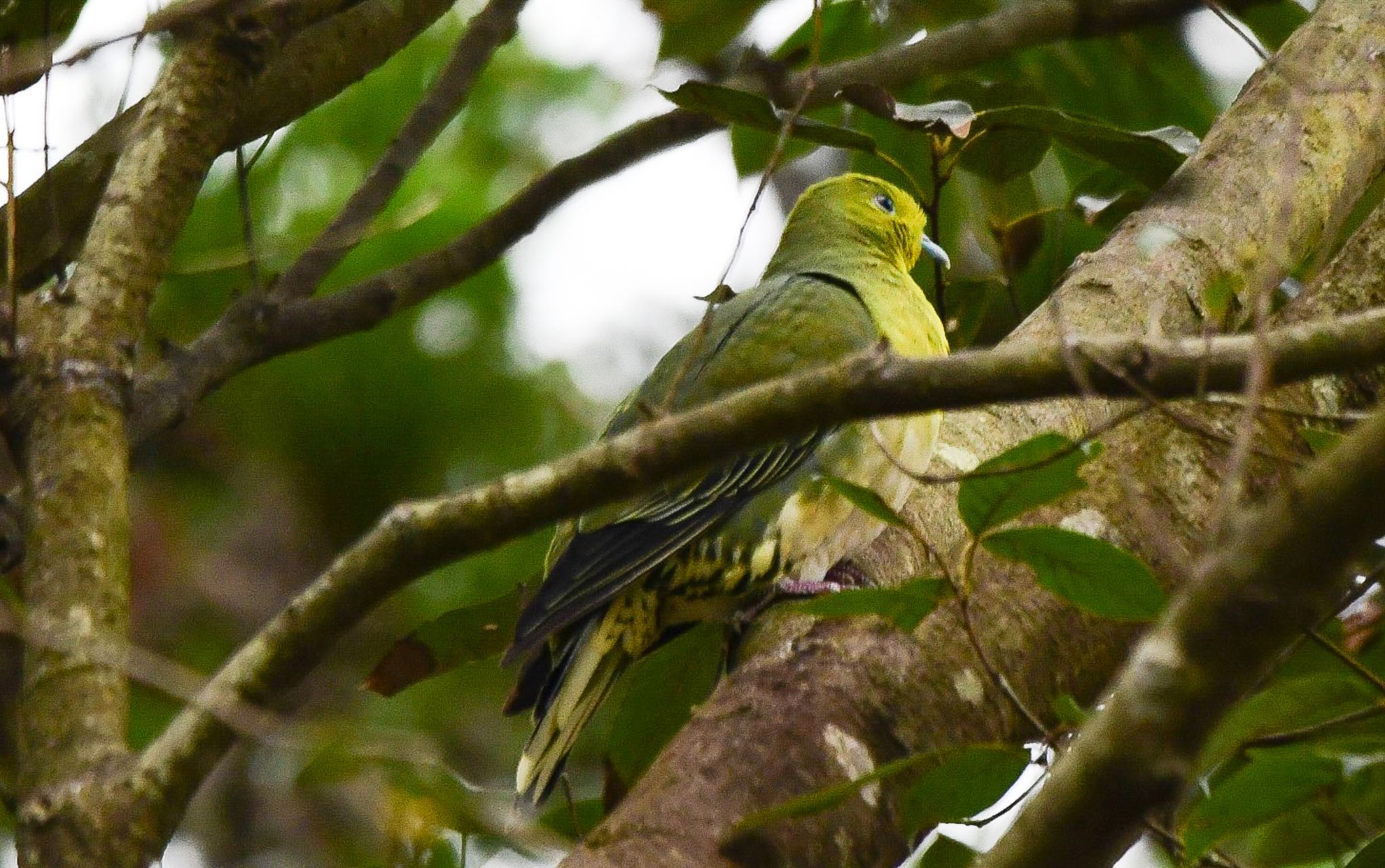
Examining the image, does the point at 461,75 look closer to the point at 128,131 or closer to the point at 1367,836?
the point at 128,131

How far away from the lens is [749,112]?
261cm

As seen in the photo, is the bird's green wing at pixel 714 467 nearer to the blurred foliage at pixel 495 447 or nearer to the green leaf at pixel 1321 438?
the blurred foliage at pixel 495 447

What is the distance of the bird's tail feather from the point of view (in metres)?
2.64

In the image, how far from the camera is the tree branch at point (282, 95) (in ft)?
8.63

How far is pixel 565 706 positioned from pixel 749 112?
101 cm

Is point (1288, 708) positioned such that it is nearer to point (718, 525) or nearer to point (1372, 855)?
point (1372, 855)

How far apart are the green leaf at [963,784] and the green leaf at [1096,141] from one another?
3.94 ft

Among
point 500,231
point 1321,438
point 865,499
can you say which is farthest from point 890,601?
point 500,231

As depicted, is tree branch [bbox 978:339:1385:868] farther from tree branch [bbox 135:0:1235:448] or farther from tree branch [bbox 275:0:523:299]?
tree branch [bbox 275:0:523:299]

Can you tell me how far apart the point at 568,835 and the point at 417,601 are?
207 cm

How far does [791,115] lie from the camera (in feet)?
7.44

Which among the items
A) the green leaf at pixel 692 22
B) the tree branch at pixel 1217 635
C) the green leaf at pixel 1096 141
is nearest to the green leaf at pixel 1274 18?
the green leaf at pixel 1096 141

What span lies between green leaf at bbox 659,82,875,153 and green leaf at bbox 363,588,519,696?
842 millimetres

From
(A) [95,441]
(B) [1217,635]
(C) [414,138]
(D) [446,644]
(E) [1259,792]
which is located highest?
(C) [414,138]
